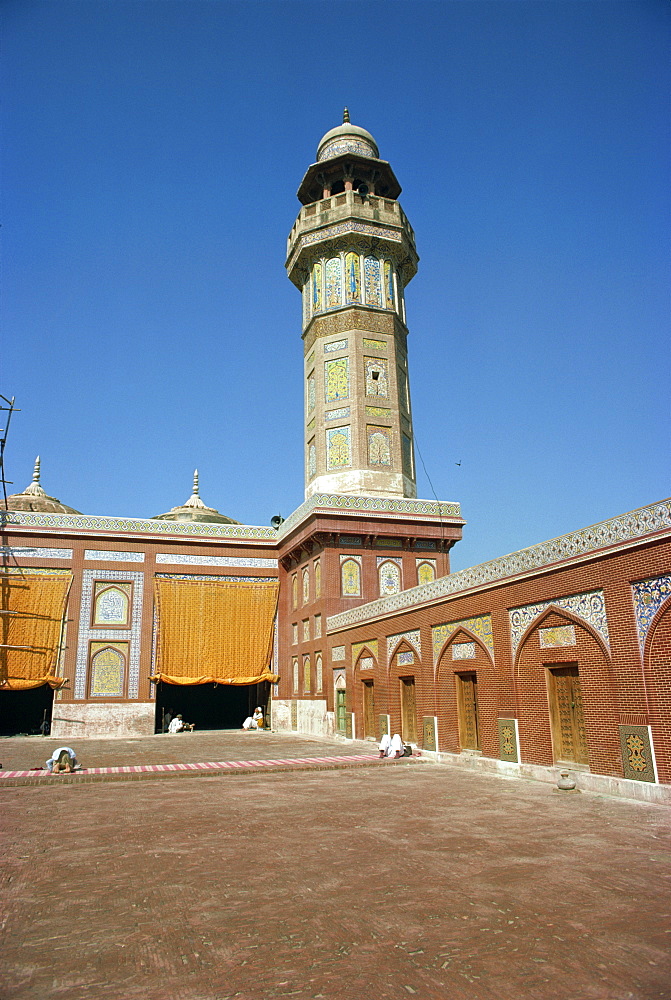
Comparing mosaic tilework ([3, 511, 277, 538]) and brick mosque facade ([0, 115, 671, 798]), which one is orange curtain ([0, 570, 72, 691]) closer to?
brick mosque facade ([0, 115, 671, 798])

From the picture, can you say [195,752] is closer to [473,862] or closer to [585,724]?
[585,724]

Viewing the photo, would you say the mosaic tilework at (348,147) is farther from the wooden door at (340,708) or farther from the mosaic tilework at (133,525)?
the wooden door at (340,708)

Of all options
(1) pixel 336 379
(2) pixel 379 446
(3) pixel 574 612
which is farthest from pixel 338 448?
(3) pixel 574 612

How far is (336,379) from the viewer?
25.2 m

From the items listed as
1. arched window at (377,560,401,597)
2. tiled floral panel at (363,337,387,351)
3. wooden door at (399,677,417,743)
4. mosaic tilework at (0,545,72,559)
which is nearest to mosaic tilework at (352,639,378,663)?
wooden door at (399,677,417,743)

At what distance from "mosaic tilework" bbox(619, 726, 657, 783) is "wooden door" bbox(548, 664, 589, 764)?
966mm

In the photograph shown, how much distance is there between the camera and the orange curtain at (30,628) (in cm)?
2355

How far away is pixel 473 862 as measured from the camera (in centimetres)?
586

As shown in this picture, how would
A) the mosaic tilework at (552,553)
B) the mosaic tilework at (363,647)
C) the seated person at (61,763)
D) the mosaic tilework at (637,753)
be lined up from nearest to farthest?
the mosaic tilework at (637,753), the mosaic tilework at (552,553), the seated person at (61,763), the mosaic tilework at (363,647)

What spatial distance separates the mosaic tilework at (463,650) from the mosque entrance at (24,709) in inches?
745

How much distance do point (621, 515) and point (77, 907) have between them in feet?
25.7

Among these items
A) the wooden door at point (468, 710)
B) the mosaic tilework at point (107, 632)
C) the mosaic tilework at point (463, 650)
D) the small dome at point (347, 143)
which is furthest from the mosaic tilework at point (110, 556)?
the small dome at point (347, 143)

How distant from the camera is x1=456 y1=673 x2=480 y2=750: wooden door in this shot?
13.3 m

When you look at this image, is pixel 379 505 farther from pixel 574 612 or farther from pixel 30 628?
pixel 574 612
